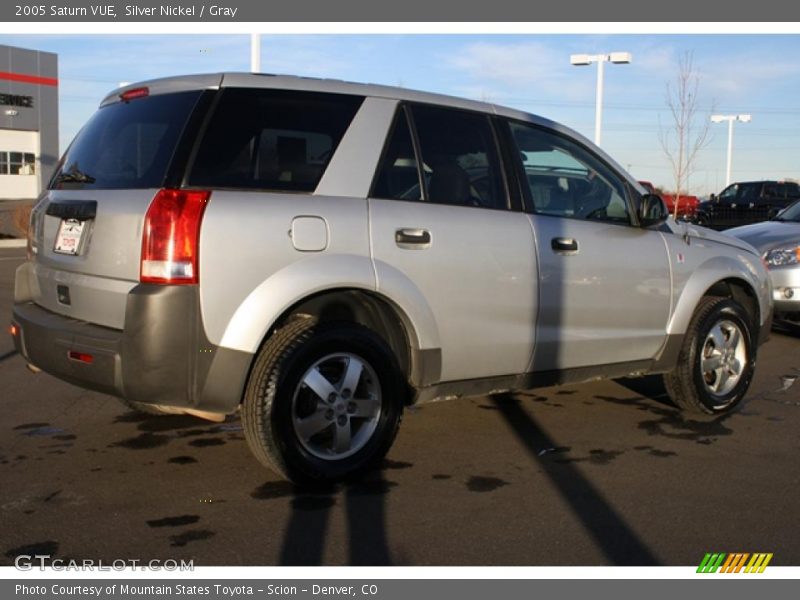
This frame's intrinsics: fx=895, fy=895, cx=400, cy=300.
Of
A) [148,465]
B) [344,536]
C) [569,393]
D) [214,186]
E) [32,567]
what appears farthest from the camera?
[569,393]

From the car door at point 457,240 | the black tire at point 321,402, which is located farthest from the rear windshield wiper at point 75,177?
the car door at point 457,240

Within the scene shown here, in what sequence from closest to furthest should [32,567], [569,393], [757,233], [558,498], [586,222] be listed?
[32,567]
[558,498]
[586,222]
[569,393]
[757,233]

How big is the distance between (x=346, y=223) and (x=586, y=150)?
208cm

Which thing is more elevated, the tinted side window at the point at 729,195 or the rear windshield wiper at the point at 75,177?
the tinted side window at the point at 729,195

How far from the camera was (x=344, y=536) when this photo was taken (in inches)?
155

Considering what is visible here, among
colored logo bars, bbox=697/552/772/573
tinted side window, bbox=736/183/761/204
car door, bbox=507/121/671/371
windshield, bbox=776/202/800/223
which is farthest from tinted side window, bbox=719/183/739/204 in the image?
colored logo bars, bbox=697/552/772/573

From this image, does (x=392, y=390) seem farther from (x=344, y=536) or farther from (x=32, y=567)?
(x=32, y=567)

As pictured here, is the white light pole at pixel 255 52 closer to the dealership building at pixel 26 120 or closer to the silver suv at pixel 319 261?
the silver suv at pixel 319 261

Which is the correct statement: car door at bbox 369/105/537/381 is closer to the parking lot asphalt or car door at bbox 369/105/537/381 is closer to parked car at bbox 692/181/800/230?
the parking lot asphalt

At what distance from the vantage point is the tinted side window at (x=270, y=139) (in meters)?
4.26

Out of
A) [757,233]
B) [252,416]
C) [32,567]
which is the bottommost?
[32,567]

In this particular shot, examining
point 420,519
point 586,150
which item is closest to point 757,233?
point 586,150

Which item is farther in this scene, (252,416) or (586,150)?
(586,150)

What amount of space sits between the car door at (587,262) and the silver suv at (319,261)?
0.01m
